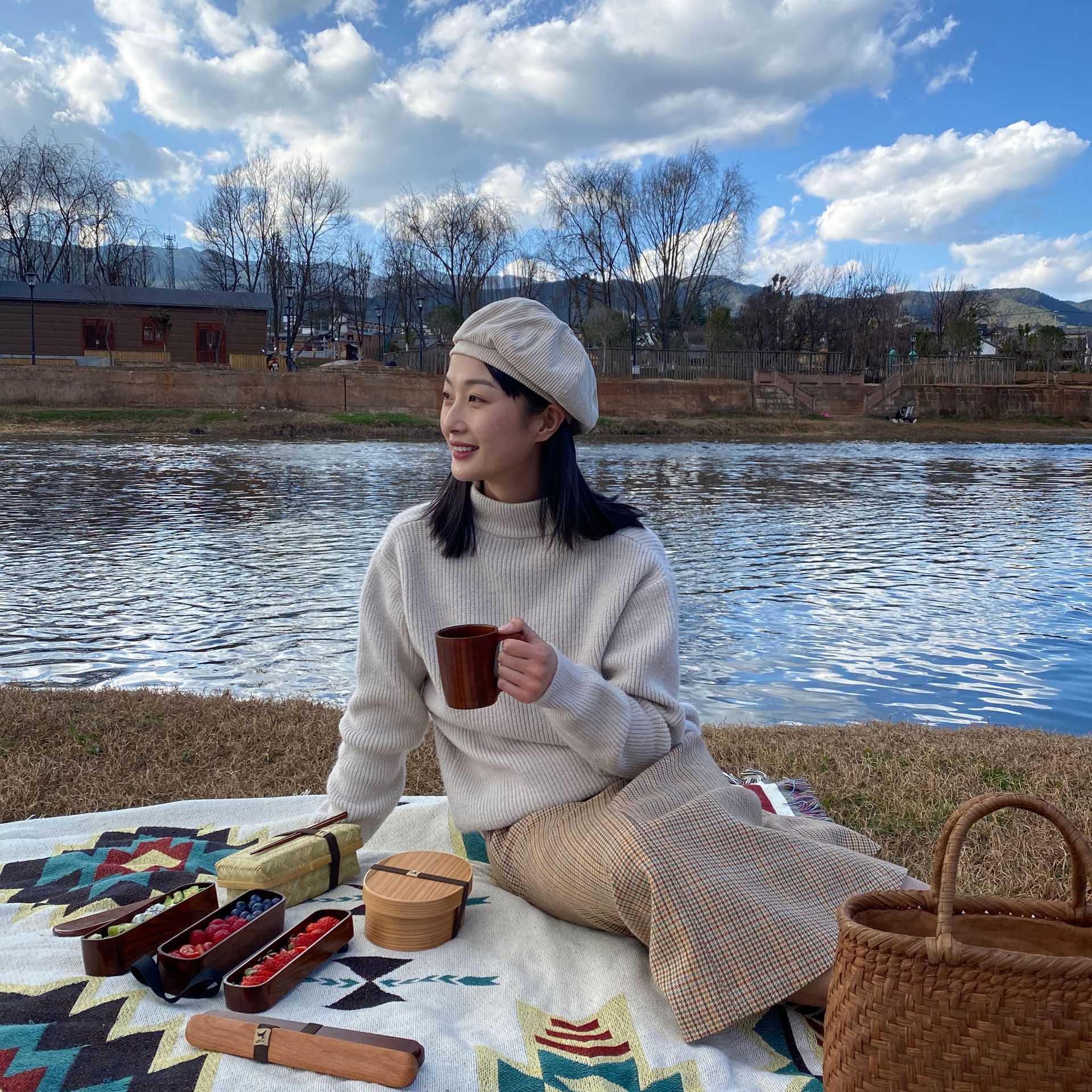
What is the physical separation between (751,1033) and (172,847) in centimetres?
175

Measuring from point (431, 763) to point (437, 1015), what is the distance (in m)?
2.11

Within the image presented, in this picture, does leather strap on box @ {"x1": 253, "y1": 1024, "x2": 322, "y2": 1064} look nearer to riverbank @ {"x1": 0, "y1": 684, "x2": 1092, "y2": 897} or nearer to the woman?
the woman

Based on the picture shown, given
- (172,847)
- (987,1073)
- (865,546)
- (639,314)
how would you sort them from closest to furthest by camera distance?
(987,1073) → (172,847) → (865,546) → (639,314)

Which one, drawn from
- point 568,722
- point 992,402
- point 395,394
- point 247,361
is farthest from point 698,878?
point 247,361

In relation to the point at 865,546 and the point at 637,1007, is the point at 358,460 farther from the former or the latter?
the point at 637,1007

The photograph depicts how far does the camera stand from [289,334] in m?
51.2

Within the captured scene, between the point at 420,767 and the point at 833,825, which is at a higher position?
the point at 833,825

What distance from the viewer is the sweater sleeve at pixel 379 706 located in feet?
9.45

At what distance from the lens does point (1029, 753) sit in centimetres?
439

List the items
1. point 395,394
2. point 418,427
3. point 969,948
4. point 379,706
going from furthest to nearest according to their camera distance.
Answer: point 395,394 < point 418,427 < point 379,706 < point 969,948

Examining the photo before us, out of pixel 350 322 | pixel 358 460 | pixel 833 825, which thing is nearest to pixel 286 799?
pixel 833 825

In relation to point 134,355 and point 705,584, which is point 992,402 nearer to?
point 134,355

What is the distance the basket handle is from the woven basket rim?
0.03 meters

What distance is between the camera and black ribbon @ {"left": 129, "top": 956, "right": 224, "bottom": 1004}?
220cm
